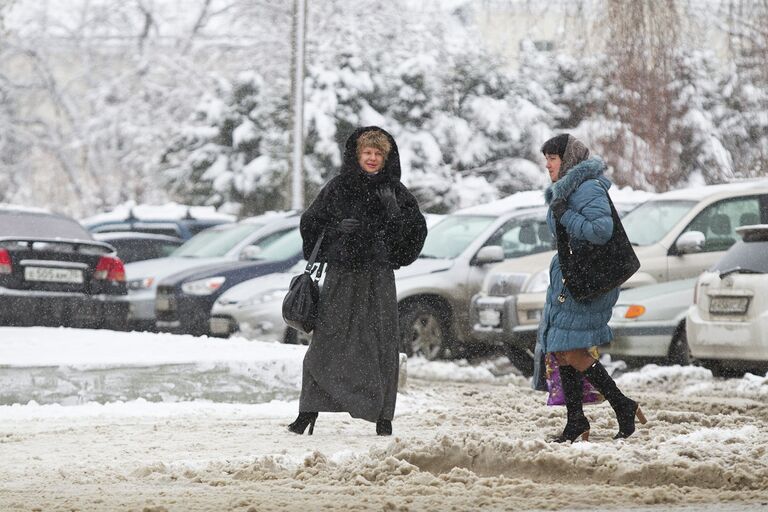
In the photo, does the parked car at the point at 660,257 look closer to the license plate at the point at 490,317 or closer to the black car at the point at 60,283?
the license plate at the point at 490,317

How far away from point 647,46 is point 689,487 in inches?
391

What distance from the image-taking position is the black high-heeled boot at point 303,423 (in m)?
8.92

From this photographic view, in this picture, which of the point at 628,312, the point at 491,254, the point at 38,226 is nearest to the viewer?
the point at 628,312

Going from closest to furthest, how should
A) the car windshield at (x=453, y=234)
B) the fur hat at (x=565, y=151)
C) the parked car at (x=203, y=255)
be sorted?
the fur hat at (x=565, y=151) → the car windshield at (x=453, y=234) → the parked car at (x=203, y=255)

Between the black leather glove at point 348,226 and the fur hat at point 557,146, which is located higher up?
the fur hat at point 557,146

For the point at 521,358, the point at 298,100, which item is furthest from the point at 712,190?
the point at 298,100

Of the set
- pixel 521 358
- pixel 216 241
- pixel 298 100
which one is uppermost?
pixel 298 100

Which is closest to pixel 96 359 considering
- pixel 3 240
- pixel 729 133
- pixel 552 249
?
pixel 3 240

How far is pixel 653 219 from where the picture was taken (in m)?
14.6

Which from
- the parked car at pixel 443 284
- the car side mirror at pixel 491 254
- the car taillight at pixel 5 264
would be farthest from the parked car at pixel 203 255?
the car side mirror at pixel 491 254

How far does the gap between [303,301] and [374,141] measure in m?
0.97

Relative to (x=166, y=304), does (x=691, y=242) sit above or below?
above

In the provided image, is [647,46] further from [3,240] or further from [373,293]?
[373,293]

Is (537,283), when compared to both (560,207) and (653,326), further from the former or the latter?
(560,207)
